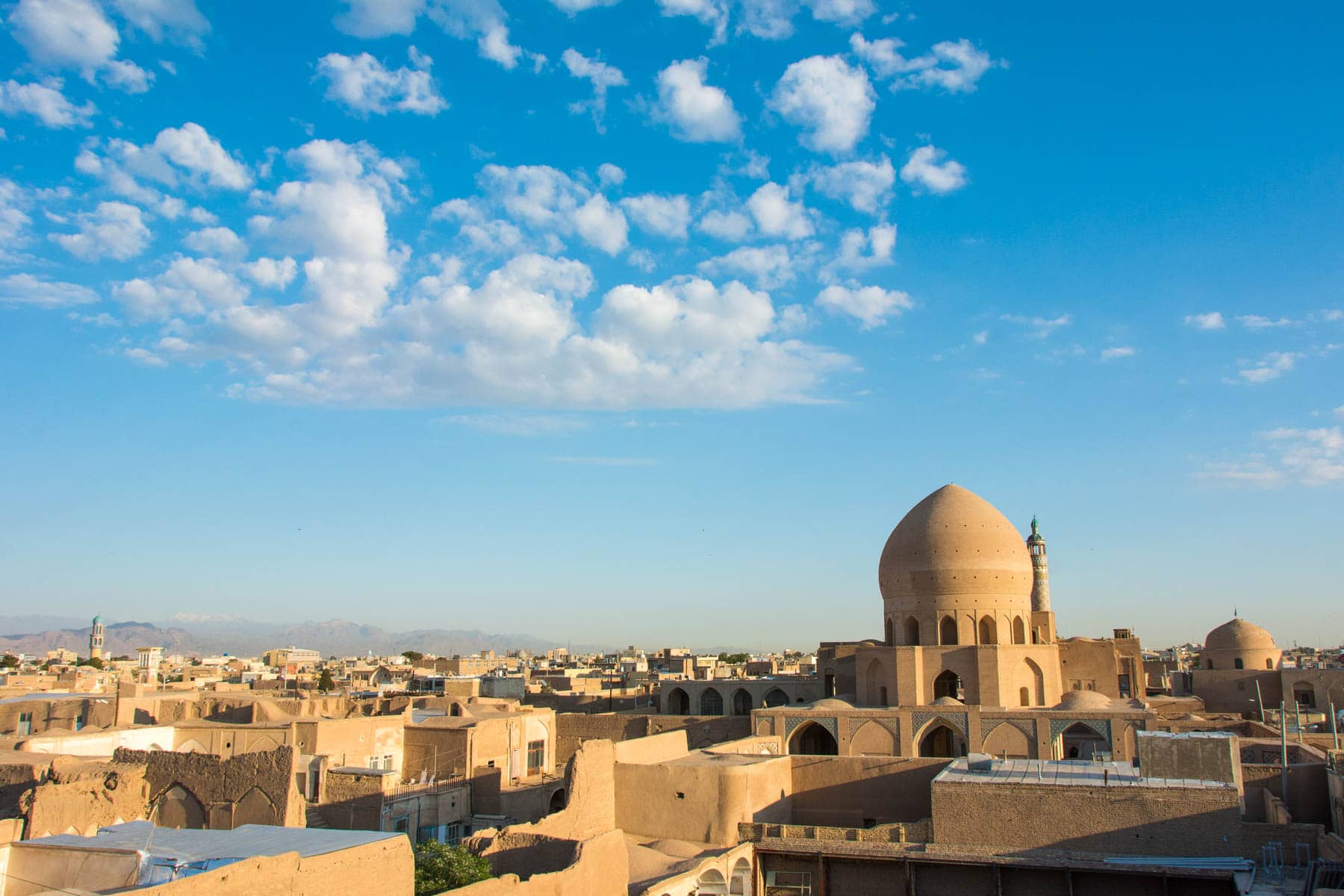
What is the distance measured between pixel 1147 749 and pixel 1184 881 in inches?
109

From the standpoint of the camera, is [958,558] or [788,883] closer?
[788,883]

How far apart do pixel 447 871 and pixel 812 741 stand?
19.2 meters

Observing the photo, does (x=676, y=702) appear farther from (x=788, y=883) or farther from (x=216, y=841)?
(x=216, y=841)

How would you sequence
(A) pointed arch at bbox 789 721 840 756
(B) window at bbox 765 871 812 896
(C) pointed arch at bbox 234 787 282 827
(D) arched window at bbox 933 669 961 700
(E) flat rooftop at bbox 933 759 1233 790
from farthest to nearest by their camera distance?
(D) arched window at bbox 933 669 961 700
(A) pointed arch at bbox 789 721 840 756
(B) window at bbox 765 871 812 896
(E) flat rooftop at bbox 933 759 1233 790
(C) pointed arch at bbox 234 787 282 827

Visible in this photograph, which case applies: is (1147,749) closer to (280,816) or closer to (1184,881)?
(1184,881)

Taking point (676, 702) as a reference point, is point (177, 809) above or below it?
above

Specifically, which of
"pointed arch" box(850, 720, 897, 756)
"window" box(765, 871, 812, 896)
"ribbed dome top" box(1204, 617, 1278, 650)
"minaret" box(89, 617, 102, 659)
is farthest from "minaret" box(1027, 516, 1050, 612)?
"minaret" box(89, 617, 102, 659)

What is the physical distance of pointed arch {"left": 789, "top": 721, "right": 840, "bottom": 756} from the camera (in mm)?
30250

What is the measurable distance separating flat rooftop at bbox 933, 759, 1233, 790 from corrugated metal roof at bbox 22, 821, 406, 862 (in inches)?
425

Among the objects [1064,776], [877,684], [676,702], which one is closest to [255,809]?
[1064,776]

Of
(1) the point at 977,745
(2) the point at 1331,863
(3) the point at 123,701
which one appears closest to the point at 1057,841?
(2) the point at 1331,863

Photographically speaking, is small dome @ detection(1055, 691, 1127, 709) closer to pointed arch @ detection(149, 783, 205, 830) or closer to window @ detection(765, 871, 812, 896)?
window @ detection(765, 871, 812, 896)

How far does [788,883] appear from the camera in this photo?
61.9 ft

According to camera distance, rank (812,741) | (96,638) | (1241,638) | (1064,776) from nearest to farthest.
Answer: (1064,776) → (812,741) → (1241,638) → (96,638)
